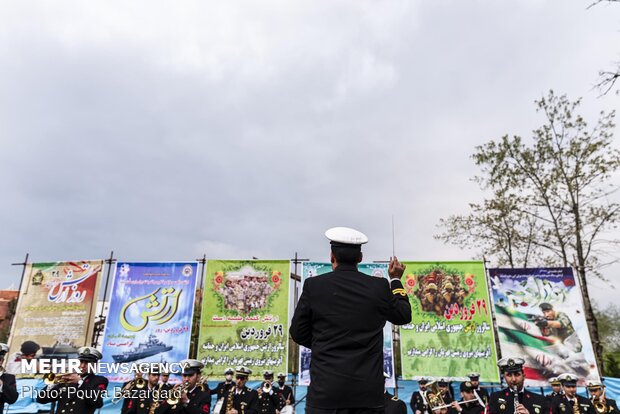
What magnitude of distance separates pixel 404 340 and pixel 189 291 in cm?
751

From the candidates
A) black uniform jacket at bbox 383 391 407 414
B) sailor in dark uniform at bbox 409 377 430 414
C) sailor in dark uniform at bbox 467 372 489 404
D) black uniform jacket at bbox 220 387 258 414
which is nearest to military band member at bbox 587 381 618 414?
sailor in dark uniform at bbox 467 372 489 404

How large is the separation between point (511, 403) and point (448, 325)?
6.30m

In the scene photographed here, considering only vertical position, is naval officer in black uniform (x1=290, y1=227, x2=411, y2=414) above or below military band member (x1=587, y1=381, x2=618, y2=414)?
above

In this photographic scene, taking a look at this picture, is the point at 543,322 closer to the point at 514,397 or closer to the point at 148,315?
the point at 514,397

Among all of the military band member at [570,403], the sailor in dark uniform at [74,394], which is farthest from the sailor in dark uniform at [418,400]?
→ the sailor in dark uniform at [74,394]

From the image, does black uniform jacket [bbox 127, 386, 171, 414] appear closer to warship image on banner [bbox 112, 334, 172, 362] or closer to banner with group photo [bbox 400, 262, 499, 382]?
warship image on banner [bbox 112, 334, 172, 362]

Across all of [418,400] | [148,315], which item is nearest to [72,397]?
[148,315]

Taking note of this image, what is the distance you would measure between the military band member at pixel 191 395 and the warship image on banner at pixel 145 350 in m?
5.59

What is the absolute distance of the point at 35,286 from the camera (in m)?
14.7

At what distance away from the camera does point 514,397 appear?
658 centimetres

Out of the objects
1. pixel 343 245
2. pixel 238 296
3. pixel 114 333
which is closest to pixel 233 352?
pixel 238 296

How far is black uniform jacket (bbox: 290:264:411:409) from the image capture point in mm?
2363

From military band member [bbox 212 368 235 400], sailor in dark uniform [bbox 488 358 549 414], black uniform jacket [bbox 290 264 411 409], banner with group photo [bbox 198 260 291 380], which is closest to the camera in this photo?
black uniform jacket [bbox 290 264 411 409]

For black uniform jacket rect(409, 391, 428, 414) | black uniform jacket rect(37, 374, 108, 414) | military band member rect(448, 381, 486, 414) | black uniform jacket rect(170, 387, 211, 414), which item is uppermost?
black uniform jacket rect(37, 374, 108, 414)
